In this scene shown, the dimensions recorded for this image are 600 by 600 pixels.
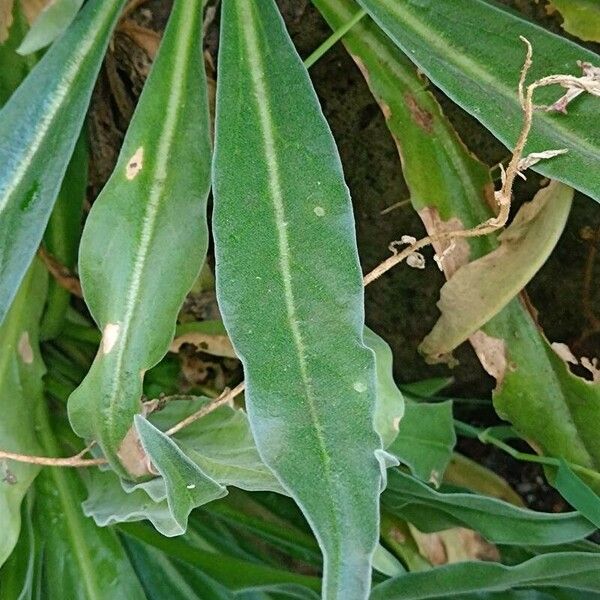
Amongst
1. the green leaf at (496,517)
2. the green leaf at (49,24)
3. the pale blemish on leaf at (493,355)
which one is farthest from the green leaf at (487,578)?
the green leaf at (49,24)

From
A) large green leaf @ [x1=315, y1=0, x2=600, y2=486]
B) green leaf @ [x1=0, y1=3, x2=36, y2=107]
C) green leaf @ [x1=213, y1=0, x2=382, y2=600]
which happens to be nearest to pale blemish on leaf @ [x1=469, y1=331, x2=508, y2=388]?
large green leaf @ [x1=315, y1=0, x2=600, y2=486]

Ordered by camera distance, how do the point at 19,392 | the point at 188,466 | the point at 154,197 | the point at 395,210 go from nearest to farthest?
the point at 188,466, the point at 154,197, the point at 19,392, the point at 395,210

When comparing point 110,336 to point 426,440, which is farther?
point 426,440

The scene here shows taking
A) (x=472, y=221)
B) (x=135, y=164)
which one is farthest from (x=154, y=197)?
(x=472, y=221)

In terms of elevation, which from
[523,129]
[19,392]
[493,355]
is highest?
[523,129]

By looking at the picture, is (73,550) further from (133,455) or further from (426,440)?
(426,440)

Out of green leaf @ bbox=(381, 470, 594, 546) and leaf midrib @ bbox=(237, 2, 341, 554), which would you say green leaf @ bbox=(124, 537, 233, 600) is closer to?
green leaf @ bbox=(381, 470, 594, 546)

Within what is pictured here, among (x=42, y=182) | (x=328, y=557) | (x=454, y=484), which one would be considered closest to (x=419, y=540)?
(x=454, y=484)
